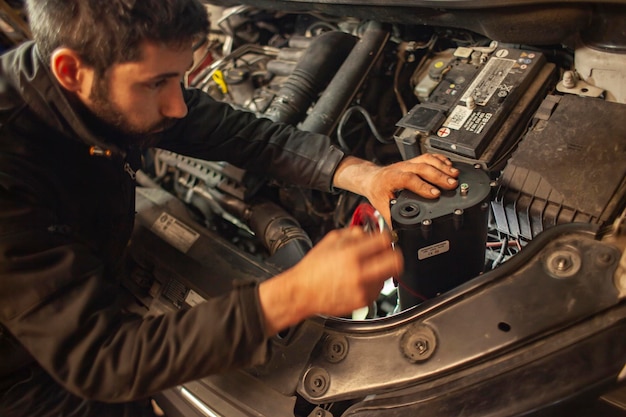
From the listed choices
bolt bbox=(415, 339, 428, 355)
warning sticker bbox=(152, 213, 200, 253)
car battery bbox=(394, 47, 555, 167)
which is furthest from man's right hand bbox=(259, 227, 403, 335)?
warning sticker bbox=(152, 213, 200, 253)

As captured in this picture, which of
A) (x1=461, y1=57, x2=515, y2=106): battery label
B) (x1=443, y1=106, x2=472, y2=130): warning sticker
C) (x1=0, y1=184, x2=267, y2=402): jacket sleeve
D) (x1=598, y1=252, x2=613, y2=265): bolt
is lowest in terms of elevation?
(x1=0, y1=184, x2=267, y2=402): jacket sleeve

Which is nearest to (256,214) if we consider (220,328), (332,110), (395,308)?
(332,110)

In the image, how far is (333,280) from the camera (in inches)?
31.0

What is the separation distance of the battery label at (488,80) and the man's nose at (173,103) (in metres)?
0.72

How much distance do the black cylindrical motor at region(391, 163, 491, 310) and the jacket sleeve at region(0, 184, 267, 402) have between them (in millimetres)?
333

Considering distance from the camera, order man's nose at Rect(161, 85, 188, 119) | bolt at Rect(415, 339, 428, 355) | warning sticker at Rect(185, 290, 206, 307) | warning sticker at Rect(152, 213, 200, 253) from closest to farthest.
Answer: bolt at Rect(415, 339, 428, 355)
man's nose at Rect(161, 85, 188, 119)
warning sticker at Rect(185, 290, 206, 307)
warning sticker at Rect(152, 213, 200, 253)

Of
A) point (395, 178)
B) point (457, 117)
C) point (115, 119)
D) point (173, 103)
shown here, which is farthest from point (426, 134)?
point (115, 119)

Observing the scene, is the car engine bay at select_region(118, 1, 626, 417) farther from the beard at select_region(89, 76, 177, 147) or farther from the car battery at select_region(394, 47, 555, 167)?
the beard at select_region(89, 76, 177, 147)

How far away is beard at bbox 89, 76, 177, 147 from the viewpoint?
3.10 feet

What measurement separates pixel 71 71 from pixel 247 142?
1.86ft

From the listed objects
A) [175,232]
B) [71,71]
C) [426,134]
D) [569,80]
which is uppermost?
[569,80]

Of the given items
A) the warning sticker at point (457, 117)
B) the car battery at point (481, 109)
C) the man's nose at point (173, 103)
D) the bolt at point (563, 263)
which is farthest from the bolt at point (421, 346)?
the man's nose at point (173, 103)

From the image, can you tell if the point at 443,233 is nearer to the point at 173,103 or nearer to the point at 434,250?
the point at 434,250

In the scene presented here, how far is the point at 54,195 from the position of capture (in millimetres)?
1001
